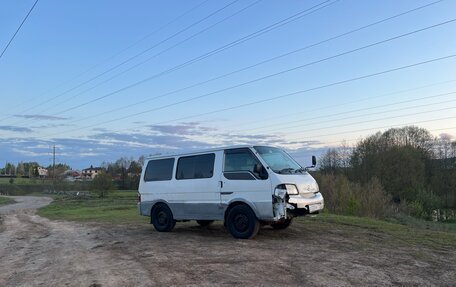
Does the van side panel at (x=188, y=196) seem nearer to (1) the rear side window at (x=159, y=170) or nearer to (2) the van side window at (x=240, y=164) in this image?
(1) the rear side window at (x=159, y=170)

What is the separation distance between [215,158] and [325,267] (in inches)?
190

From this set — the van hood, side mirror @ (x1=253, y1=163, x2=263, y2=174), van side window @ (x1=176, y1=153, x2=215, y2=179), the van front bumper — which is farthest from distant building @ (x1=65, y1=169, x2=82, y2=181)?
the van front bumper

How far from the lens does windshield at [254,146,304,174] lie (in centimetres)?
1064

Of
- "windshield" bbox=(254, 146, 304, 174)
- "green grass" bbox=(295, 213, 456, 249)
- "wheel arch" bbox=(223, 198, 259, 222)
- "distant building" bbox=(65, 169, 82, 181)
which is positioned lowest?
"green grass" bbox=(295, 213, 456, 249)

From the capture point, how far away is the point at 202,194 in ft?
38.3

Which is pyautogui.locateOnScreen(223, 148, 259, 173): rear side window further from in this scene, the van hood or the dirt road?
the dirt road

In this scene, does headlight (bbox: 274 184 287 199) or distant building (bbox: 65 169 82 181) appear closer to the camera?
headlight (bbox: 274 184 287 199)

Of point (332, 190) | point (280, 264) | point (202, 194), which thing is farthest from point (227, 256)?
point (332, 190)

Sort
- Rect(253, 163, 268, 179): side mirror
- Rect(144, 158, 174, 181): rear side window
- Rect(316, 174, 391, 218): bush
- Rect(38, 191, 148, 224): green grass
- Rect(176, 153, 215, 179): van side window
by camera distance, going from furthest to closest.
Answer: Rect(316, 174, 391, 218): bush
Rect(38, 191, 148, 224): green grass
Rect(144, 158, 174, 181): rear side window
Rect(176, 153, 215, 179): van side window
Rect(253, 163, 268, 179): side mirror

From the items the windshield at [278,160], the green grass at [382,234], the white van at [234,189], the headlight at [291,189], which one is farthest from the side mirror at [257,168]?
the green grass at [382,234]

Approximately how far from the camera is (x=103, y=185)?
63.5m

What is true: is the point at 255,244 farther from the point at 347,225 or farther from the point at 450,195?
the point at 450,195

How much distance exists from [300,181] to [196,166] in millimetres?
2939

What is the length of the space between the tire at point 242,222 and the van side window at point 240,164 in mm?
735
